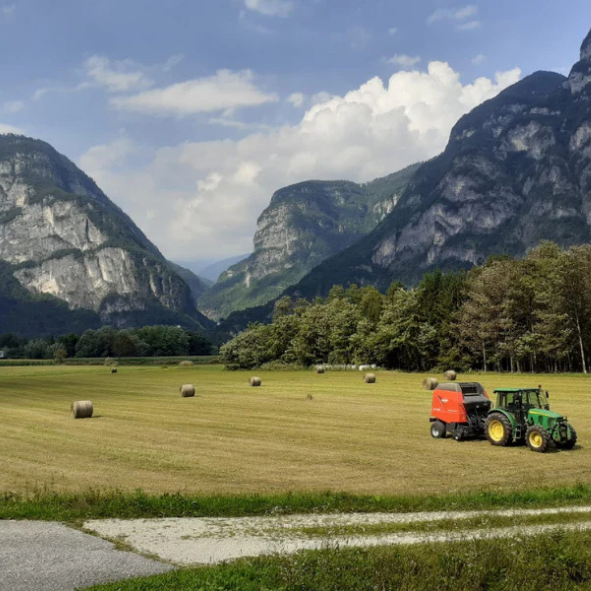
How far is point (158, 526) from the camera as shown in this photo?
12.4 metres

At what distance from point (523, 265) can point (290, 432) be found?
2358 inches

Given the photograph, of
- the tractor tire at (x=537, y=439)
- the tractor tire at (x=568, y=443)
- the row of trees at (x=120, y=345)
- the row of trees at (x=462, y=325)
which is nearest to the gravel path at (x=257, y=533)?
the tractor tire at (x=537, y=439)

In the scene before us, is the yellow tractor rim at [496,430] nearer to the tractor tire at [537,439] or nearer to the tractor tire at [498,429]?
the tractor tire at [498,429]

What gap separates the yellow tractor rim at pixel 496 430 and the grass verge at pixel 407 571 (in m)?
14.0

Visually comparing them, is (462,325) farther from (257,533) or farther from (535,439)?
(257,533)

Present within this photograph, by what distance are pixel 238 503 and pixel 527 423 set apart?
46.5 feet

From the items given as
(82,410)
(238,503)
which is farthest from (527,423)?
(82,410)

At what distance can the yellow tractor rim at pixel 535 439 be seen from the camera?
22.0 meters

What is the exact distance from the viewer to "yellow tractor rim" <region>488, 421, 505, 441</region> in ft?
77.2

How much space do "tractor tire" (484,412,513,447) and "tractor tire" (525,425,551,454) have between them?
72 cm

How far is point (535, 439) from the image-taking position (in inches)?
878

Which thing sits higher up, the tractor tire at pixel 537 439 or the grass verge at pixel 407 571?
the grass verge at pixel 407 571

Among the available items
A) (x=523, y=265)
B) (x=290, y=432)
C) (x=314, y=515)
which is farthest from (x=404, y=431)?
(x=523, y=265)

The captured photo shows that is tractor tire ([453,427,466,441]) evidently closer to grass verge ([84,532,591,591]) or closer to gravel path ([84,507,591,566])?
gravel path ([84,507,591,566])
